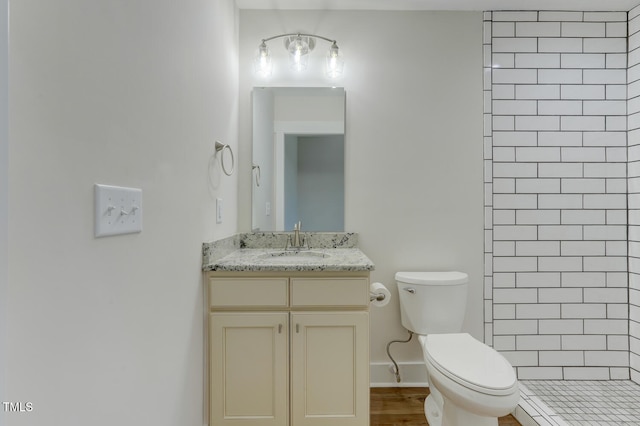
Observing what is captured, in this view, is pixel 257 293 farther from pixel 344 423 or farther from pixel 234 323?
pixel 344 423

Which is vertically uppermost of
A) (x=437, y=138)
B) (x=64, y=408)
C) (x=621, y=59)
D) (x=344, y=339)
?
(x=621, y=59)

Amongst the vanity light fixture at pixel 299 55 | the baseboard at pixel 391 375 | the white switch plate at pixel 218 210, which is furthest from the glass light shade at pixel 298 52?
the baseboard at pixel 391 375

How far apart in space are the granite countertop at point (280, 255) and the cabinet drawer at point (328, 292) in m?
0.06

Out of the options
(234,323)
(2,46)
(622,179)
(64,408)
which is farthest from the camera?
(622,179)

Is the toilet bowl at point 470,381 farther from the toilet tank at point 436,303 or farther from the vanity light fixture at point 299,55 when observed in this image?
the vanity light fixture at point 299,55

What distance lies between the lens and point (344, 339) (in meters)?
1.53

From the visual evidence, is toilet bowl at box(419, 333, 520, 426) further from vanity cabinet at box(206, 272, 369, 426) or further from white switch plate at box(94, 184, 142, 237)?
white switch plate at box(94, 184, 142, 237)

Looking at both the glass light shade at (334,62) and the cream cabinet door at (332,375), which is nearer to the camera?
the cream cabinet door at (332,375)

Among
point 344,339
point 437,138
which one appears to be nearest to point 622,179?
point 437,138

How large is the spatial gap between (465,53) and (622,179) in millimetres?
1281

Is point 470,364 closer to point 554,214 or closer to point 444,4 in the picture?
point 554,214

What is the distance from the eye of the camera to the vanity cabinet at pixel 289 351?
1.53 meters

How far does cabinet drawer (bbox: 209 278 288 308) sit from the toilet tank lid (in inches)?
31.1

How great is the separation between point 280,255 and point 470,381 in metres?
1.12
